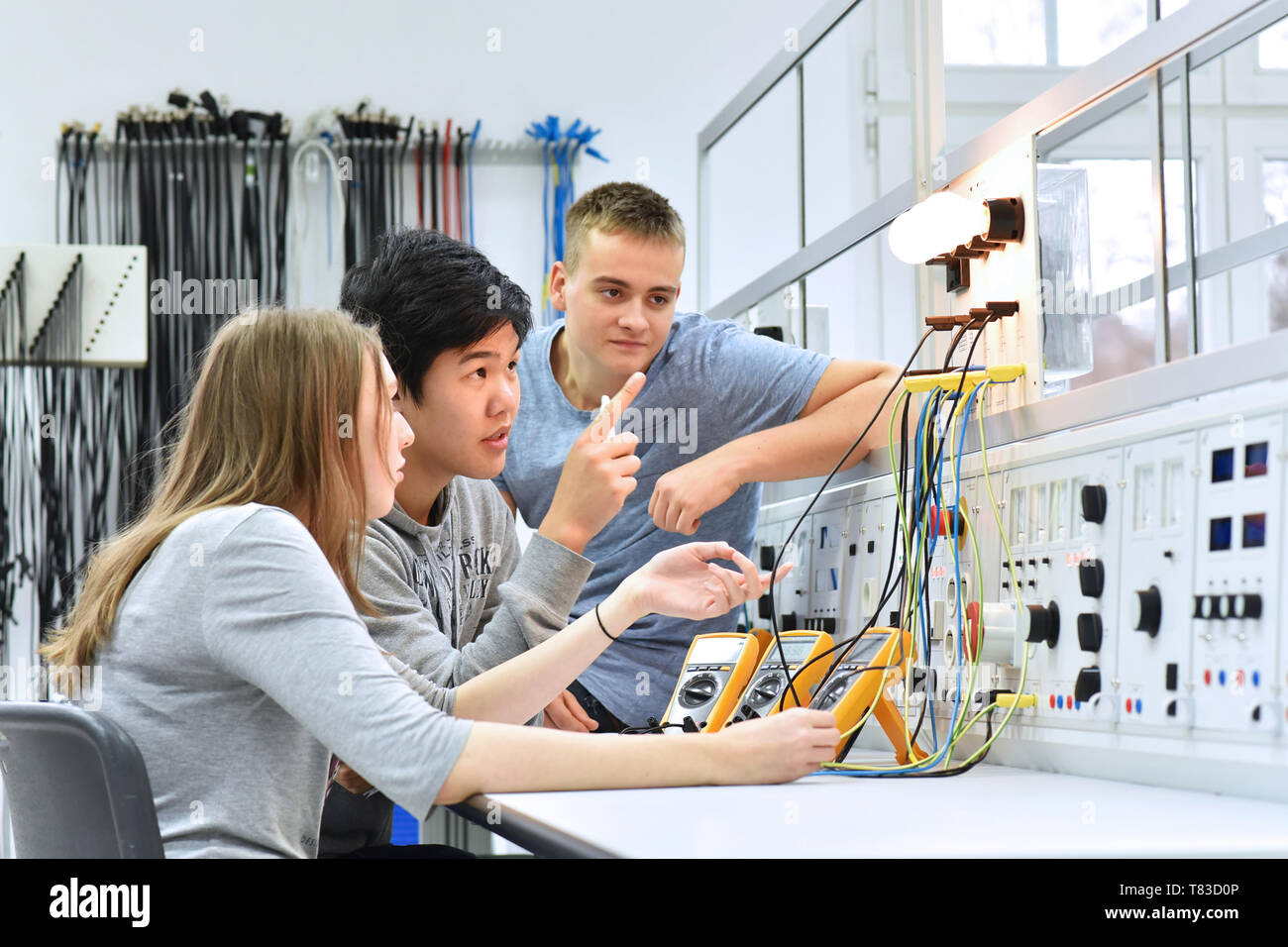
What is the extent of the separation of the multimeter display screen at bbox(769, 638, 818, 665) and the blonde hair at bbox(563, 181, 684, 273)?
93 cm

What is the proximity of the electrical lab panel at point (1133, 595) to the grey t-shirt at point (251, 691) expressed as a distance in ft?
2.35

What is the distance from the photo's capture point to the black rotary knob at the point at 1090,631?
1.42m

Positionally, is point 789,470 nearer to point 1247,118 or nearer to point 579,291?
point 579,291

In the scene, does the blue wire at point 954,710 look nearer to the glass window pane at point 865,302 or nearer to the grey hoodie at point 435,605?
the grey hoodie at point 435,605

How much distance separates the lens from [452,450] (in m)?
1.85

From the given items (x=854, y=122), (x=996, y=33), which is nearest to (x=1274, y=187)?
Result: (x=996, y=33)

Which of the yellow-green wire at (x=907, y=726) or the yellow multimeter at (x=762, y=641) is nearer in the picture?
the yellow-green wire at (x=907, y=726)

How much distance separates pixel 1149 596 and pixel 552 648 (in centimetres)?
66

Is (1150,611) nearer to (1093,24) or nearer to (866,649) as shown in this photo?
(866,649)

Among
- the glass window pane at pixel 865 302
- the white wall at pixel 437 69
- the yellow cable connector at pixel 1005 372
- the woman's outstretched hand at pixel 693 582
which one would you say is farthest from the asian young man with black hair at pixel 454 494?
the glass window pane at pixel 865 302

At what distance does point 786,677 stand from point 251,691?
0.72 metres

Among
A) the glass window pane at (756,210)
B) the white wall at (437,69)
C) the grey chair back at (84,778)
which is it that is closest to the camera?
the grey chair back at (84,778)

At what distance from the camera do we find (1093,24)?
15.5 ft
